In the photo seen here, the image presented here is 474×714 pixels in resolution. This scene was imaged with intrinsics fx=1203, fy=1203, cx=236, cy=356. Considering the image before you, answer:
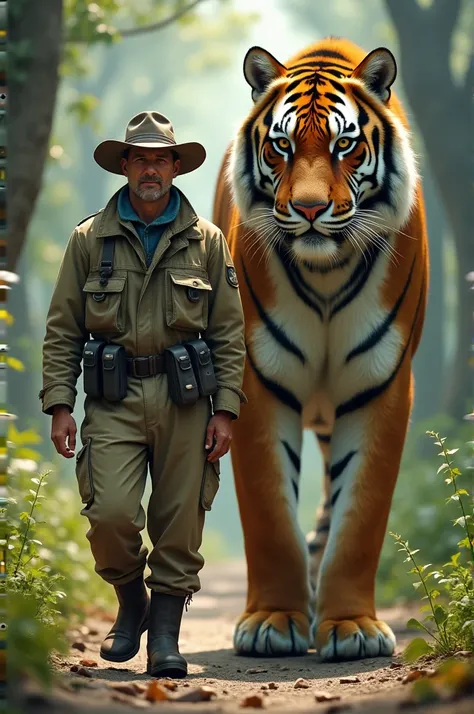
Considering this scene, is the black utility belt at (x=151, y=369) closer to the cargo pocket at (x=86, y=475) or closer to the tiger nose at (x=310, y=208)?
Answer: the cargo pocket at (x=86, y=475)

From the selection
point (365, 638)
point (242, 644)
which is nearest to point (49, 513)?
point (242, 644)

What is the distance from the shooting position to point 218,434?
4.34 metres

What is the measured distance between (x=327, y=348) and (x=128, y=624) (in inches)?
55.1

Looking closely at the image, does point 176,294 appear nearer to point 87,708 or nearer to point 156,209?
point 156,209

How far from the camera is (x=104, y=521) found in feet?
13.7

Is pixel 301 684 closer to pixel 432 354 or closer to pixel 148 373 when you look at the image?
pixel 148 373

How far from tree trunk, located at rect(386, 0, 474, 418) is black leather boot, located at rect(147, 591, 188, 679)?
7.06 metres

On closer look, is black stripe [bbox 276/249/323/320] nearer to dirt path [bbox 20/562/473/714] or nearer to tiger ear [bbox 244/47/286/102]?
tiger ear [bbox 244/47/286/102]

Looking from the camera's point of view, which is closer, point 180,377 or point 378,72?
point 180,377

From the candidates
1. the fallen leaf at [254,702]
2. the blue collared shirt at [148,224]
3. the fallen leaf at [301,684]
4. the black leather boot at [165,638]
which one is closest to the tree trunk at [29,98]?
the blue collared shirt at [148,224]

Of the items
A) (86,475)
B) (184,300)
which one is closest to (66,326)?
(184,300)

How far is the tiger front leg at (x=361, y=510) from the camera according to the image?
4883 millimetres

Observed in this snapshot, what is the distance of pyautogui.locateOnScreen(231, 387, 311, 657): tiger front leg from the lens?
4977 millimetres

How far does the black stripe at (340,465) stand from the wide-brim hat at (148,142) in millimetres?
1383
